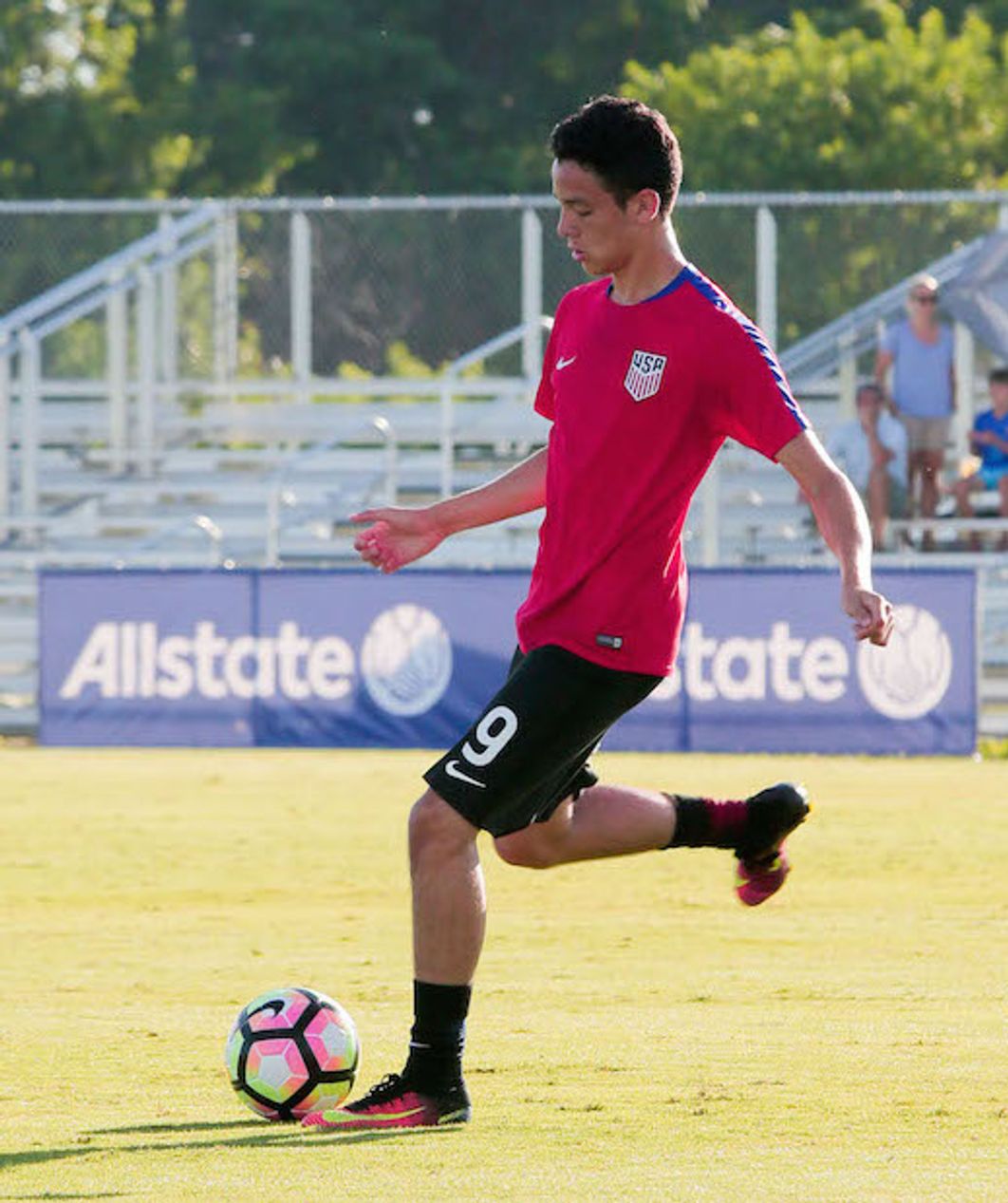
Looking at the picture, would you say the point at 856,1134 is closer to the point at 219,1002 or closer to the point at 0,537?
the point at 219,1002

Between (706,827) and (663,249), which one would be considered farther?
(706,827)

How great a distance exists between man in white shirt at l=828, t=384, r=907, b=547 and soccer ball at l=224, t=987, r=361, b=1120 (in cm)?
1537

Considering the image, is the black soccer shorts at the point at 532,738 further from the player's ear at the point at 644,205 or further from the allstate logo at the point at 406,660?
the allstate logo at the point at 406,660

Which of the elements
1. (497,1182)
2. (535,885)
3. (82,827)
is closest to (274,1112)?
(497,1182)

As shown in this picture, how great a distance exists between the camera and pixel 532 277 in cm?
2409

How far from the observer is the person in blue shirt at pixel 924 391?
22.6m

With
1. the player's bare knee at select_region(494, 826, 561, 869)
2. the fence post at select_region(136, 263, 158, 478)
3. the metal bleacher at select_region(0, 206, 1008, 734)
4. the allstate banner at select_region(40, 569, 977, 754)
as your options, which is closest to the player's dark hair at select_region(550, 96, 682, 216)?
the player's bare knee at select_region(494, 826, 561, 869)

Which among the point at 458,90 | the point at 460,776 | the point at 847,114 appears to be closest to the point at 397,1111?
the point at 460,776

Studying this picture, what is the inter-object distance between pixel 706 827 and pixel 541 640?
1.32m

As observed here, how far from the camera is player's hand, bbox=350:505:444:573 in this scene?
307 inches

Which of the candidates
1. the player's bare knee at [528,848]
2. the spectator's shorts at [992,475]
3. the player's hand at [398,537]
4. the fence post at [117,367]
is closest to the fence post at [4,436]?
the fence post at [117,367]

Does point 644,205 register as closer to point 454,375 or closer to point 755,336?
Result: point 755,336

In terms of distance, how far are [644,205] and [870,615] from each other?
3.95 feet

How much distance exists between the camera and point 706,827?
331 inches
